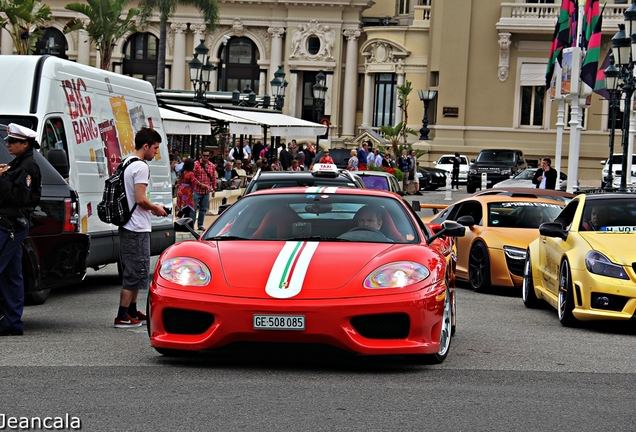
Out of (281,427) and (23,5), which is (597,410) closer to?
(281,427)

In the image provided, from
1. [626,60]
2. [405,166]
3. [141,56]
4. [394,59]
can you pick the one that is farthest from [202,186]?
[141,56]

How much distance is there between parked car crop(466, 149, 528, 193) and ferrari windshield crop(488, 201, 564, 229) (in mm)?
31968

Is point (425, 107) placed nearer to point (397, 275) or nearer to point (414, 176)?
point (414, 176)

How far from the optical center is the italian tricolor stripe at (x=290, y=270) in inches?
307

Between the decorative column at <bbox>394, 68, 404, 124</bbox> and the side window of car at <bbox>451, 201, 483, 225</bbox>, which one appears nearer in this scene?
the side window of car at <bbox>451, 201, 483, 225</bbox>

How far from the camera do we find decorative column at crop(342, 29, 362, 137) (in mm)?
79188

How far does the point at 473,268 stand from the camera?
52.4ft

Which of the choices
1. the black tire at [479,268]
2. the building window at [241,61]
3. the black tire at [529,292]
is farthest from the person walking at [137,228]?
the building window at [241,61]

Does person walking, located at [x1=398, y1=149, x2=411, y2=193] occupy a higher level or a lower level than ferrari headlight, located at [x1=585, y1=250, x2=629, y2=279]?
lower

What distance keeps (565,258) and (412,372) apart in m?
4.14

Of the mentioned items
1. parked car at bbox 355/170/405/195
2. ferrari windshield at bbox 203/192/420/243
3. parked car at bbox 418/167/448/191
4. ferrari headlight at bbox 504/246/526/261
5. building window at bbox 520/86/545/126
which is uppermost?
building window at bbox 520/86/545/126

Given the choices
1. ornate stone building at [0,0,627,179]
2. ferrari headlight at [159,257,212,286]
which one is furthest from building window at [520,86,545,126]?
ferrari headlight at [159,257,212,286]

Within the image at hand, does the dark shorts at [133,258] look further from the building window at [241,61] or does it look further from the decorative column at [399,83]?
the building window at [241,61]

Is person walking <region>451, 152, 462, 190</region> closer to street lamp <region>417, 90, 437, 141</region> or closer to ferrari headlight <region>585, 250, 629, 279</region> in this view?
street lamp <region>417, 90, 437, 141</region>
